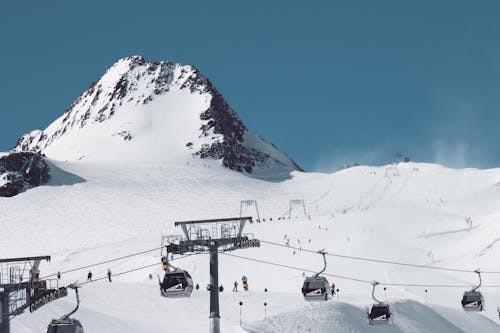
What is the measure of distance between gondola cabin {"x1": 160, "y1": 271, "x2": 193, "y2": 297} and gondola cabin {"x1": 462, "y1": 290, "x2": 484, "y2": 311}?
696 inches

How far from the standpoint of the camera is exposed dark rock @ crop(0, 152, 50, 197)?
140750 millimetres

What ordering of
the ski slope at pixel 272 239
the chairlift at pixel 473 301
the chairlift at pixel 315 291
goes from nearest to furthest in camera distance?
the chairlift at pixel 315 291 → the chairlift at pixel 473 301 → the ski slope at pixel 272 239

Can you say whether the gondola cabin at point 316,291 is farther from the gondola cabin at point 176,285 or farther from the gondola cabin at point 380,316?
the gondola cabin at point 176,285

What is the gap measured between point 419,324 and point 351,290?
11215mm

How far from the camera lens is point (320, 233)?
269ft

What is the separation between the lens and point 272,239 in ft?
262

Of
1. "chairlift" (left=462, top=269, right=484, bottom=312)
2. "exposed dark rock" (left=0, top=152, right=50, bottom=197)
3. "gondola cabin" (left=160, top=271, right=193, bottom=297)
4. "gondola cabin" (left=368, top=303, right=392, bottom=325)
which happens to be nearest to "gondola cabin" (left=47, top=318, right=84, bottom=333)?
"gondola cabin" (left=160, top=271, right=193, bottom=297)

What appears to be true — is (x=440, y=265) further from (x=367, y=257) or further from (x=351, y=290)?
(x=351, y=290)

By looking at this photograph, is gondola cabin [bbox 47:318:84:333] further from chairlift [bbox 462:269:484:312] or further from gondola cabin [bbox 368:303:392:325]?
chairlift [bbox 462:269:484:312]

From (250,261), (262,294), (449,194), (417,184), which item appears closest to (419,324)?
(262,294)

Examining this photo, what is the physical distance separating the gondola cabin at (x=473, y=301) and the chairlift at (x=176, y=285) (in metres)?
17.7

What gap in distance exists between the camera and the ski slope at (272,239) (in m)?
44.4

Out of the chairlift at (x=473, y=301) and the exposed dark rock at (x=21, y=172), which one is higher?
the exposed dark rock at (x=21, y=172)

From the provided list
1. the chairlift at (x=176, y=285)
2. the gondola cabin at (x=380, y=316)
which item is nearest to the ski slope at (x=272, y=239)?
the gondola cabin at (x=380, y=316)
